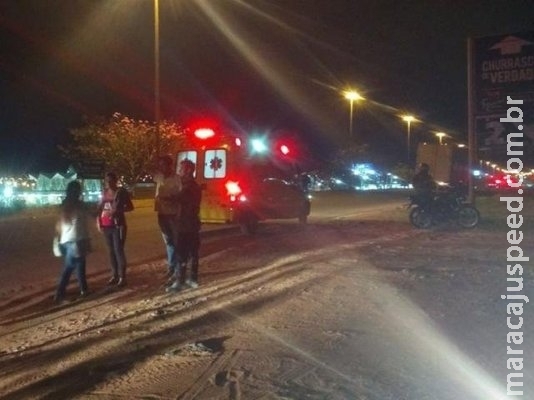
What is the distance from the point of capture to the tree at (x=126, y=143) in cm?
4241

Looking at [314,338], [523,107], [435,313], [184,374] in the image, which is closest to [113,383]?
[184,374]

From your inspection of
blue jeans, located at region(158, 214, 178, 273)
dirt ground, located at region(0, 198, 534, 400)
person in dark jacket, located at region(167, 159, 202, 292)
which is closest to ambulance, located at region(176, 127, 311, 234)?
dirt ground, located at region(0, 198, 534, 400)

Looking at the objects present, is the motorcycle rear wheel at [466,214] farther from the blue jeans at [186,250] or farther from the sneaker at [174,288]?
the sneaker at [174,288]

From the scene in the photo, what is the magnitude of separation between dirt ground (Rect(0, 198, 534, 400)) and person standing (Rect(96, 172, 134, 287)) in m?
0.43

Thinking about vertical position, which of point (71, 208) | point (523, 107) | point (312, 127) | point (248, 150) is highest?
point (312, 127)

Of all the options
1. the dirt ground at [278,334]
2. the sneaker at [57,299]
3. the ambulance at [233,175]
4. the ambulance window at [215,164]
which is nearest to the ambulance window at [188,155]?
the ambulance at [233,175]

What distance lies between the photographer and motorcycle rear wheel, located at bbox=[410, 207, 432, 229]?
61.0 feet

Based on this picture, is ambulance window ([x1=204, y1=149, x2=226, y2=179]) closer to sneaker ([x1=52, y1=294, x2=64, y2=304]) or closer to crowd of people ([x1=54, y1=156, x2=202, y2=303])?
crowd of people ([x1=54, y1=156, x2=202, y2=303])

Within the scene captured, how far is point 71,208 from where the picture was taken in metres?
9.14

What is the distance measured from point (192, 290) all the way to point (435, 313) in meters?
3.39

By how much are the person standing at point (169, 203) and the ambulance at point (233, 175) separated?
6.14 metres

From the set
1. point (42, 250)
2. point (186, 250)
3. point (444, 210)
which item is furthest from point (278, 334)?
point (444, 210)

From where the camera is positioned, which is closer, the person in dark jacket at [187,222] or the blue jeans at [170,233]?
the person in dark jacket at [187,222]

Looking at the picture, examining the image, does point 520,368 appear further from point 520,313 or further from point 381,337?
point 520,313
